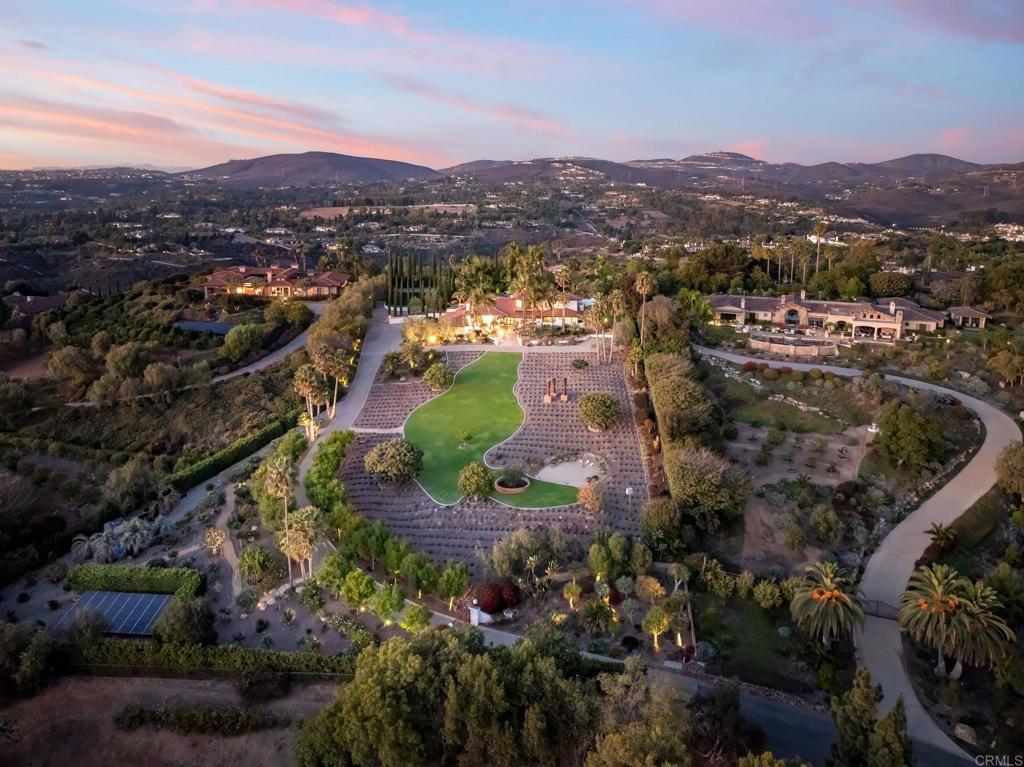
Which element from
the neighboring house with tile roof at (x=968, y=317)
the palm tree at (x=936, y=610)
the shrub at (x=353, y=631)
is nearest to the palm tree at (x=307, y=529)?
the shrub at (x=353, y=631)

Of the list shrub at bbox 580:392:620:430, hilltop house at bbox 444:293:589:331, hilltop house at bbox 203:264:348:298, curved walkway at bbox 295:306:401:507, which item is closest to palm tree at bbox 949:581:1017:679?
shrub at bbox 580:392:620:430

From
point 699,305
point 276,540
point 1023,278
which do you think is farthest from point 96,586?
point 1023,278

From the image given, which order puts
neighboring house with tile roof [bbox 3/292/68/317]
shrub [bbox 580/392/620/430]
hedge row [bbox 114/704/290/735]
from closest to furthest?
1. hedge row [bbox 114/704/290/735]
2. shrub [bbox 580/392/620/430]
3. neighboring house with tile roof [bbox 3/292/68/317]

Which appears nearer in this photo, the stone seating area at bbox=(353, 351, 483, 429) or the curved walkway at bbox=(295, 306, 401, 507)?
the curved walkway at bbox=(295, 306, 401, 507)

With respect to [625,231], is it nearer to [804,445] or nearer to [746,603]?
[804,445]

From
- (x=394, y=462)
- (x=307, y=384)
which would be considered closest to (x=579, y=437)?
(x=394, y=462)

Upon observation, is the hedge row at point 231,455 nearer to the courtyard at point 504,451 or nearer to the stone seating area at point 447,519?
the courtyard at point 504,451

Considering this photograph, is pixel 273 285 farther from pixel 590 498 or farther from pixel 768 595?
pixel 768 595
